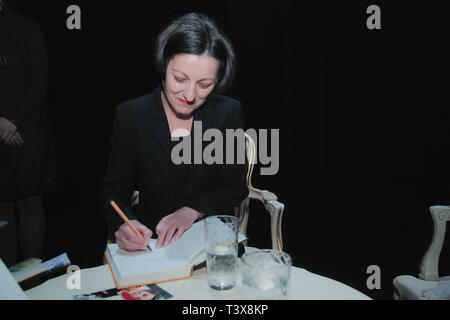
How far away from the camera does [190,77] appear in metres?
1.51

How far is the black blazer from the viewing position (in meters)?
1.71

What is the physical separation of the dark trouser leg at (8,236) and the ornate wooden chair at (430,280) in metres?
2.36

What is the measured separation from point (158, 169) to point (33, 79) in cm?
122

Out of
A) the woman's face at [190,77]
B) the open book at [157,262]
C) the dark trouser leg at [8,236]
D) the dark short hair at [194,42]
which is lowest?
the dark trouser leg at [8,236]

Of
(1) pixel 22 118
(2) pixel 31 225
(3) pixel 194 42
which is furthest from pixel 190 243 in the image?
(2) pixel 31 225

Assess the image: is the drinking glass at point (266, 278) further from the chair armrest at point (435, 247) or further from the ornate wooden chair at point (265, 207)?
the chair armrest at point (435, 247)

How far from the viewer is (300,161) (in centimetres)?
394

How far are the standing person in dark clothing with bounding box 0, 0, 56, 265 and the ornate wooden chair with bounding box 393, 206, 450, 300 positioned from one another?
2204mm

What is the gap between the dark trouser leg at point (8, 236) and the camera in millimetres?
2445

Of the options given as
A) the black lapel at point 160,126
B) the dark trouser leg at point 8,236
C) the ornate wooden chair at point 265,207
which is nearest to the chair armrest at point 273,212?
the ornate wooden chair at point 265,207

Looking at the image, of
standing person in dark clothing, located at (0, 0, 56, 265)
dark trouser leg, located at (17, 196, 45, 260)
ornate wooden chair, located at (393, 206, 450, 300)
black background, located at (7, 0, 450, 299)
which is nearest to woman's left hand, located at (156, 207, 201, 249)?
ornate wooden chair, located at (393, 206, 450, 300)
